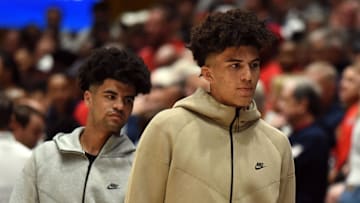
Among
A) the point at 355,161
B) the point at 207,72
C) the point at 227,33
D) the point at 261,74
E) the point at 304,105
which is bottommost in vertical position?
the point at 355,161

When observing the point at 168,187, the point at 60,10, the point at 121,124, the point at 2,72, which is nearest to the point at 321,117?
the point at 2,72

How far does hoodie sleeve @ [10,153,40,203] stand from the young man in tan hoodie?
26.3 inches

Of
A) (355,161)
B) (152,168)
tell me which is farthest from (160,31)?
(152,168)

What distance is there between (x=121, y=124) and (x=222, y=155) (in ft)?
2.33

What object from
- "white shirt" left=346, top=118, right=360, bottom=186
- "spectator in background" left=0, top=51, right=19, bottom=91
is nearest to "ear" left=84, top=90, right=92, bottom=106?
"white shirt" left=346, top=118, right=360, bottom=186

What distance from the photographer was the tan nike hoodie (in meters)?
4.09

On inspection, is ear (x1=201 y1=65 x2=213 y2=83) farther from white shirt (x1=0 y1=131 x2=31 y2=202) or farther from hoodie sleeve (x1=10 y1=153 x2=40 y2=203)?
white shirt (x1=0 y1=131 x2=31 y2=202)

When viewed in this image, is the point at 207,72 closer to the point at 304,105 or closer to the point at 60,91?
the point at 304,105

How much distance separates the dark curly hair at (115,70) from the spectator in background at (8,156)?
50.6 inches

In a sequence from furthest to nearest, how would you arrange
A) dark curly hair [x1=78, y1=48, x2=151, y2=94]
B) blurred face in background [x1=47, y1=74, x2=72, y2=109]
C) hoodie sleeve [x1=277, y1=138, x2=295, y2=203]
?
blurred face in background [x1=47, y1=74, x2=72, y2=109]
dark curly hair [x1=78, y1=48, x2=151, y2=94]
hoodie sleeve [x1=277, y1=138, x2=295, y2=203]

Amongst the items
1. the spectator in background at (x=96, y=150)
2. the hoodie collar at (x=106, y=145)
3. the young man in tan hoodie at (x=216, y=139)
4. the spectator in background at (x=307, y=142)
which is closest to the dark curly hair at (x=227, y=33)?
the young man in tan hoodie at (x=216, y=139)

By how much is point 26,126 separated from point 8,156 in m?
0.87

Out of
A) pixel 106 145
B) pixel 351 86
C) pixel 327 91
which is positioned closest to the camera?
pixel 106 145

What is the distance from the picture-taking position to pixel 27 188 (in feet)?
15.2
